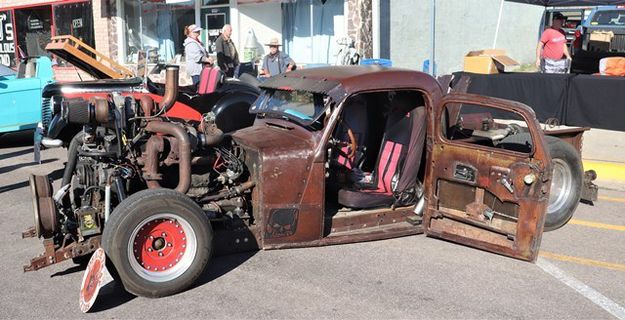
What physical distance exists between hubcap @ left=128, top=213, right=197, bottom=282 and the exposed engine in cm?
39

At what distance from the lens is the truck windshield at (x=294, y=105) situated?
17.5 feet

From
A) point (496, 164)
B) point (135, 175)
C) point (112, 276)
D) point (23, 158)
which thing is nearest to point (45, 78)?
point (23, 158)

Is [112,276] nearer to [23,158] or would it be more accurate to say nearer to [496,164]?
[496,164]

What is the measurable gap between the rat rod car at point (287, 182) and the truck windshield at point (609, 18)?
11275 mm

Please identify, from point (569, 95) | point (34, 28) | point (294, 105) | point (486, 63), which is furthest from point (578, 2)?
point (34, 28)

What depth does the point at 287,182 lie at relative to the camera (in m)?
4.91

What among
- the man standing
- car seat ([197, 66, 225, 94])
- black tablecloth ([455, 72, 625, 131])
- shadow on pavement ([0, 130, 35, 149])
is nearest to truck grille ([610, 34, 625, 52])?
black tablecloth ([455, 72, 625, 131])

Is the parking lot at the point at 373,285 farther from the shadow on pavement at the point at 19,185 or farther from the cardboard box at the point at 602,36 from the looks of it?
the cardboard box at the point at 602,36

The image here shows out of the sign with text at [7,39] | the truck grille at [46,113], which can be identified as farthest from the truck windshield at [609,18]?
the sign with text at [7,39]

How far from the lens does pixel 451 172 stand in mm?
5375

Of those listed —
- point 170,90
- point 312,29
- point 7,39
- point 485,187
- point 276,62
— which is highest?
point 312,29

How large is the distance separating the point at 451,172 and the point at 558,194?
1631mm

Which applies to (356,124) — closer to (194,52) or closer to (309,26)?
(194,52)

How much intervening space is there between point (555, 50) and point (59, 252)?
986 cm
